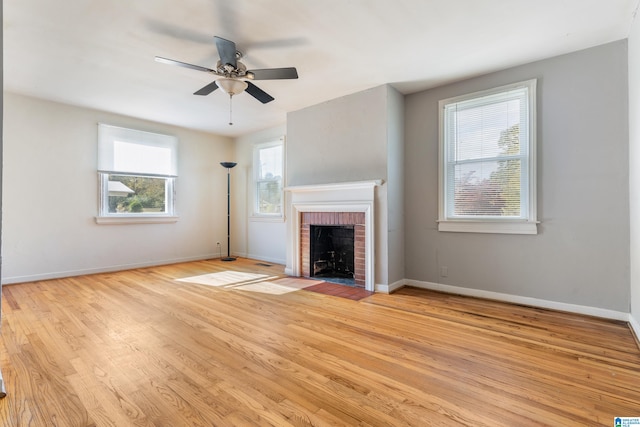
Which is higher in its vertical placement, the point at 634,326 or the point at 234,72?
the point at 234,72

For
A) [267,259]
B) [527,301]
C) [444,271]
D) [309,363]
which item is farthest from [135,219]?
[527,301]

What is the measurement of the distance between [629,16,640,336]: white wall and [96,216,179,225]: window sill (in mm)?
6406

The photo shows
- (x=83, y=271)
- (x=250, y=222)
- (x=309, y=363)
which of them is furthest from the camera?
(x=250, y=222)

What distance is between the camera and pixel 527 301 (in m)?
3.31

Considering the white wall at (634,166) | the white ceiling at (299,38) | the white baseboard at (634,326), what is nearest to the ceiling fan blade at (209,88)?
the white ceiling at (299,38)

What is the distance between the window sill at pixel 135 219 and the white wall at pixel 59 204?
8 centimetres

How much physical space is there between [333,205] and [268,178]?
228 cm

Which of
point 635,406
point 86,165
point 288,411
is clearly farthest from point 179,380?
point 86,165

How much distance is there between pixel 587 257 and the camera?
2.99 metres

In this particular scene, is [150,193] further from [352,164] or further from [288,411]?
[288,411]

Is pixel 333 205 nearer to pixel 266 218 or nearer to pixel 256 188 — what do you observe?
pixel 266 218

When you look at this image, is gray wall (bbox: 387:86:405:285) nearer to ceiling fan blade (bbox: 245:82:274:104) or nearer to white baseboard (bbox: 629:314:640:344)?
ceiling fan blade (bbox: 245:82:274:104)

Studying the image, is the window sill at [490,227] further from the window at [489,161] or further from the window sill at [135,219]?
the window sill at [135,219]

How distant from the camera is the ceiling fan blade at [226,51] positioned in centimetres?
257
